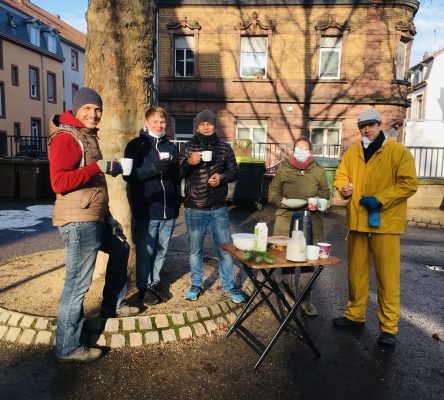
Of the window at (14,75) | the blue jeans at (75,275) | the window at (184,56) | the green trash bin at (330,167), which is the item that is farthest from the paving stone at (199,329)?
the window at (14,75)

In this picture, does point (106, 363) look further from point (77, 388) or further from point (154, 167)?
point (154, 167)

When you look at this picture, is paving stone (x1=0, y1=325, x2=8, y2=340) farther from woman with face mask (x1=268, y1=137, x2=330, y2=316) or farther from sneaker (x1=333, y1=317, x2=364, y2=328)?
sneaker (x1=333, y1=317, x2=364, y2=328)

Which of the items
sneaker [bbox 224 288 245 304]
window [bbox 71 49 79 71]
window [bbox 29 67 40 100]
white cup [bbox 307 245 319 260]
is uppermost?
window [bbox 71 49 79 71]

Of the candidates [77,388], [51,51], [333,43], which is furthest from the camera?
[51,51]

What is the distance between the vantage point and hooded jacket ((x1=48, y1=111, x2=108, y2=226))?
10.0 feet

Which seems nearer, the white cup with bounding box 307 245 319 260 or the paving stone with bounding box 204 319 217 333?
the white cup with bounding box 307 245 319 260

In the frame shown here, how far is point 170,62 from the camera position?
18812 mm

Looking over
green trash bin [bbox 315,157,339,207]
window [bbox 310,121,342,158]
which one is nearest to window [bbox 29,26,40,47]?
window [bbox 310,121,342,158]

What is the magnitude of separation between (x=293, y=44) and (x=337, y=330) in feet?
53.6

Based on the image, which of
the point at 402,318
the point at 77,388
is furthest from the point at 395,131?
the point at 77,388

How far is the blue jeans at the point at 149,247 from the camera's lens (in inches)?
171

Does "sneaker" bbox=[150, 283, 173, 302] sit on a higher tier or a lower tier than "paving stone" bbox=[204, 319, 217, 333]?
higher

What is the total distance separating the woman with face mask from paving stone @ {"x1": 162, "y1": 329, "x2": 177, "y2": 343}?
5.05 ft

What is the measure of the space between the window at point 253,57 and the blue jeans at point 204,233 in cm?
1517
